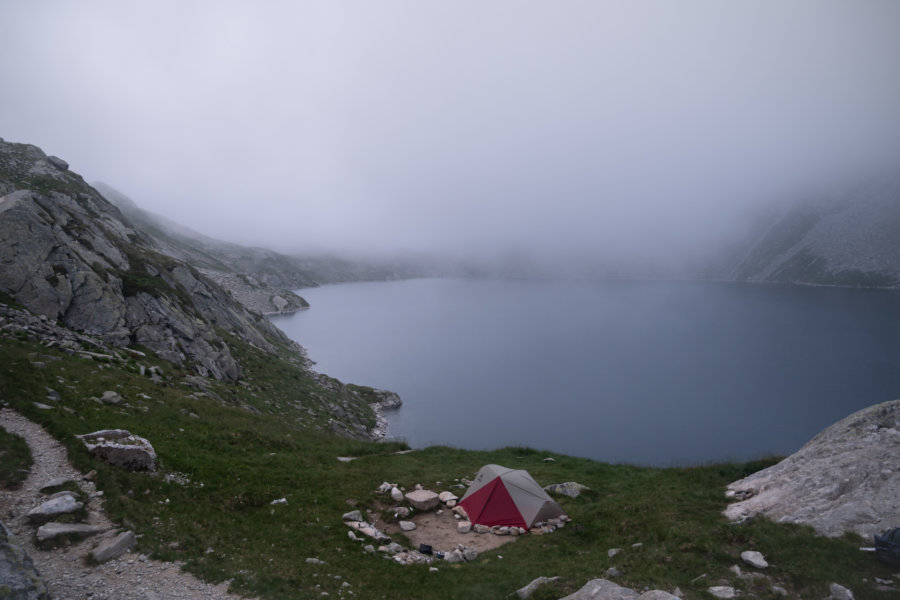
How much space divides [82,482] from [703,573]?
63.0 ft

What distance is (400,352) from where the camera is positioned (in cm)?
11031

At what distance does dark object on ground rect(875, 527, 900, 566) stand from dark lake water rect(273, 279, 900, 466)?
1928cm

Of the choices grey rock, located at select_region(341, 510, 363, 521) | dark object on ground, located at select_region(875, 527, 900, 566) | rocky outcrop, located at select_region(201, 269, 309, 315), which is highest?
dark object on ground, located at select_region(875, 527, 900, 566)

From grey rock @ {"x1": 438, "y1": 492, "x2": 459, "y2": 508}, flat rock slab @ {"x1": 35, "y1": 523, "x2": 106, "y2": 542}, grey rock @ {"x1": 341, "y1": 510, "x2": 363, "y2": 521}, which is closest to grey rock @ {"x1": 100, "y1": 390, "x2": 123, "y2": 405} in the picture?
flat rock slab @ {"x1": 35, "y1": 523, "x2": 106, "y2": 542}

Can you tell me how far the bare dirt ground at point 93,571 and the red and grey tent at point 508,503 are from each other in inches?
435

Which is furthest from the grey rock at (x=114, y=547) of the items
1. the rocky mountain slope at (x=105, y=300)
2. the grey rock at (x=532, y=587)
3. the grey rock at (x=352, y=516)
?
the rocky mountain slope at (x=105, y=300)

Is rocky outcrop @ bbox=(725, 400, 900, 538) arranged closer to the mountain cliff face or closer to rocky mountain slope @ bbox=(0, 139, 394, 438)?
rocky mountain slope @ bbox=(0, 139, 394, 438)

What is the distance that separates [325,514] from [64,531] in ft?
27.3

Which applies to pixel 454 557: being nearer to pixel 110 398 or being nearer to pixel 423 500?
pixel 423 500

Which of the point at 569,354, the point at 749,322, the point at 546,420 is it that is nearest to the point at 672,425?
the point at 546,420

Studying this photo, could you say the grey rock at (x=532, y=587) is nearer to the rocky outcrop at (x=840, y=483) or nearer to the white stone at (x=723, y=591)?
the white stone at (x=723, y=591)

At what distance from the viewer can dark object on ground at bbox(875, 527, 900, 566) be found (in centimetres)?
1112

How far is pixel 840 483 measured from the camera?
1469cm

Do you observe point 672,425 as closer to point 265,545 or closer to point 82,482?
point 265,545
